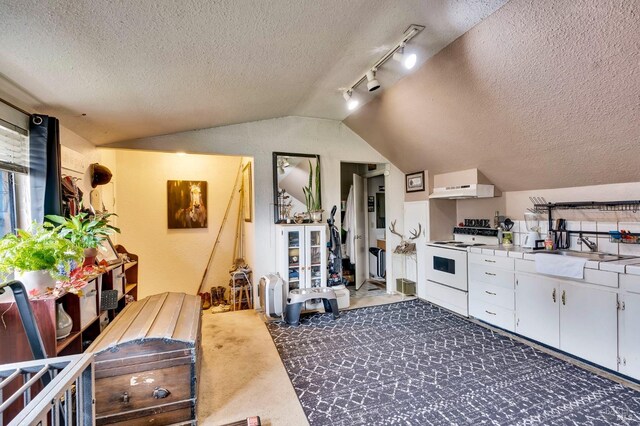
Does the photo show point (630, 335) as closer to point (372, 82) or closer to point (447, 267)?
point (447, 267)

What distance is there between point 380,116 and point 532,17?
2.07 metres

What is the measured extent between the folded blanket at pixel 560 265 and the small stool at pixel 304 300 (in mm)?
2223

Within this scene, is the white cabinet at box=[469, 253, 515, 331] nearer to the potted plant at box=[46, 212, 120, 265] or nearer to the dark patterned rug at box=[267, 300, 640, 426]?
the dark patterned rug at box=[267, 300, 640, 426]

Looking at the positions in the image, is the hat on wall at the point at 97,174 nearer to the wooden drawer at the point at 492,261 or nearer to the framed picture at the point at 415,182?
the framed picture at the point at 415,182

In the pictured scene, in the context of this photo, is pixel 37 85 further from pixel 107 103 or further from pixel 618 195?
pixel 618 195

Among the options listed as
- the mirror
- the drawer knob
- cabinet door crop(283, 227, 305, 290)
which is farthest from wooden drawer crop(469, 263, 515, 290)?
the drawer knob

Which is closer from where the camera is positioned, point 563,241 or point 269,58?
point 269,58

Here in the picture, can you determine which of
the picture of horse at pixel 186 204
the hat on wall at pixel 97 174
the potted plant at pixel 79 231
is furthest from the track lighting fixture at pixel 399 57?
the picture of horse at pixel 186 204

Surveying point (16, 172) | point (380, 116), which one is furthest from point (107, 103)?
point (380, 116)

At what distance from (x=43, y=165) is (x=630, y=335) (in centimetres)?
449

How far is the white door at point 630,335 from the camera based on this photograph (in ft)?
7.38

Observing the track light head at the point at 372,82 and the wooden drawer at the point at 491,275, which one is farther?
the wooden drawer at the point at 491,275

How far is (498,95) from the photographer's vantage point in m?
2.60

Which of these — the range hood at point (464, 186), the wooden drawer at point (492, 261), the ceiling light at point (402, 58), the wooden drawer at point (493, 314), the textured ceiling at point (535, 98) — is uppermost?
the ceiling light at point (402, 58)
